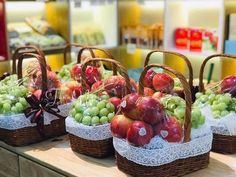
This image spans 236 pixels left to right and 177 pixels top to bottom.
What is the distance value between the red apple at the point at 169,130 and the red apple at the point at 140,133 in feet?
0.11

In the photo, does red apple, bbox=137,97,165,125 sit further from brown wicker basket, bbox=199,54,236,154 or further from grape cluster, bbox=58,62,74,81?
grape cluster, bbox=58,62,74,81

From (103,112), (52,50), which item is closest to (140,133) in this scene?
(103,112)

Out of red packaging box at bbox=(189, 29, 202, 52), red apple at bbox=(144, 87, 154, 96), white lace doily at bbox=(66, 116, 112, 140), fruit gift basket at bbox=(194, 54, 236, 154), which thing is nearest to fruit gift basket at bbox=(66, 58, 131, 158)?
white lace doily at bbox=(66, 116, 112, 140)

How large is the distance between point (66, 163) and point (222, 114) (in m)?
0.68

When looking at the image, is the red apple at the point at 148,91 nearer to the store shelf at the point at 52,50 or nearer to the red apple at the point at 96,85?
the red apple at the point at 96,85

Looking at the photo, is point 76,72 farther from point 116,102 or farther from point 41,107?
point 116,102

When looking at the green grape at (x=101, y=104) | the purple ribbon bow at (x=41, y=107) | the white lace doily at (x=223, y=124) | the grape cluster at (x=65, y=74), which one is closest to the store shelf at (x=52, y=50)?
the grape cluster at (x=65, y=74)

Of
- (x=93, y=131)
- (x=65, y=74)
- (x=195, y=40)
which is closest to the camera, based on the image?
(x=93, y=131)

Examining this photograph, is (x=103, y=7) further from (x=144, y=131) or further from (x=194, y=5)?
(x=144, y=131)

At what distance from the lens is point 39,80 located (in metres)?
1.87

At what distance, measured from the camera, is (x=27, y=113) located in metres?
1.74

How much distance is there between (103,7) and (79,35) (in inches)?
20.1

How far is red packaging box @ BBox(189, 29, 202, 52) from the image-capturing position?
151 inches

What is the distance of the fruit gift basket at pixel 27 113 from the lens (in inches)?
68.1
